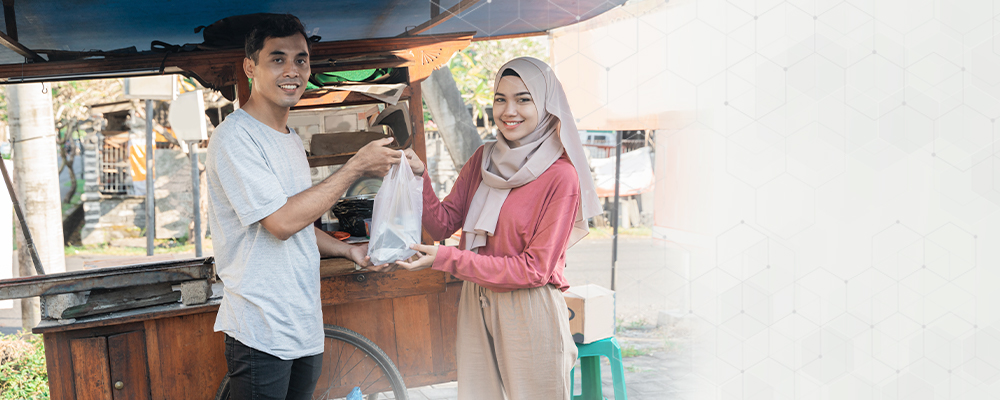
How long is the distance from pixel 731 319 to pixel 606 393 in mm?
2507

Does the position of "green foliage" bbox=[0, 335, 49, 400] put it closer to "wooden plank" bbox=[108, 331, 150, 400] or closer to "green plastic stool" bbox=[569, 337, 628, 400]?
"wooden plank" bbox=[108, 331, 150, 400]

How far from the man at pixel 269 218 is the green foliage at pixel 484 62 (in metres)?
3.16

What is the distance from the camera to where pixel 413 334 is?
9.54 feet

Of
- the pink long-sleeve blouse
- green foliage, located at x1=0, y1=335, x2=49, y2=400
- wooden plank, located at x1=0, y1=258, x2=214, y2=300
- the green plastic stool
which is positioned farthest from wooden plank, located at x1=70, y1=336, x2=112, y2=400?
green foliage, located at x1=0, y1=335, x2=49, y2=400

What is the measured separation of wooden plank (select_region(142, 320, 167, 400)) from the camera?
99.1 inches

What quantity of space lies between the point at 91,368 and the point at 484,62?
5020 millimetres

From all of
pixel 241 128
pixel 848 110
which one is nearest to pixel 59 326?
pixel 241 128

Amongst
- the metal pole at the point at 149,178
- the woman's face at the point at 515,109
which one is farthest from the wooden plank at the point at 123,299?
the metal pole at the point at 149,178

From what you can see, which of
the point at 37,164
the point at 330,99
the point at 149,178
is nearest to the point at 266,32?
the point at 330,99

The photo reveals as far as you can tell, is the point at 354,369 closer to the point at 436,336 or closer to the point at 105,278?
the point at 436,336

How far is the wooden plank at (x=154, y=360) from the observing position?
2.52m

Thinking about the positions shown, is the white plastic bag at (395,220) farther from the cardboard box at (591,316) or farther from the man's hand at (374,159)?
the cardboard box at (591,316)

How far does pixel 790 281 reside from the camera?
1.51m

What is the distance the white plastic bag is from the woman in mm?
64
